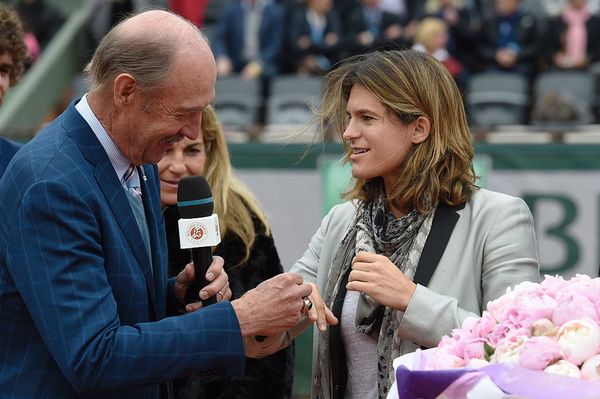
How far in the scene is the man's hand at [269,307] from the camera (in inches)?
113

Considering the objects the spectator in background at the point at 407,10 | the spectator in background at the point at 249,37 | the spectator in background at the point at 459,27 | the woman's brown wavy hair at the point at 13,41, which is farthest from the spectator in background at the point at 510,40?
the woman's brown wavy hair at the point at 13,41

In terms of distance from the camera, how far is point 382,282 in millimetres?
3199

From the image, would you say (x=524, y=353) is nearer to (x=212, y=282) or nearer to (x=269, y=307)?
(x=269, y=307)

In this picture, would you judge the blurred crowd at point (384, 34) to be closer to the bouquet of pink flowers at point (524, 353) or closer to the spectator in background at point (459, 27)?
the spectator in background at point (459, 27)

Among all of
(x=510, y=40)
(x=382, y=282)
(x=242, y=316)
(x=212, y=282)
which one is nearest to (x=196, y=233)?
(x=212, y=282)

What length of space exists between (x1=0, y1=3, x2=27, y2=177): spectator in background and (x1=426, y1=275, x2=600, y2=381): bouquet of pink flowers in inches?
82.7

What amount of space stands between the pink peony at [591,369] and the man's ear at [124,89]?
1.29m

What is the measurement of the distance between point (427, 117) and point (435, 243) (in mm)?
407

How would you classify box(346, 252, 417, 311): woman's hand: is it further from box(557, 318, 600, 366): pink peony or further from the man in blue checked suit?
box(557, 318, 600, 366): pink peony

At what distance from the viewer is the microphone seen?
299cm

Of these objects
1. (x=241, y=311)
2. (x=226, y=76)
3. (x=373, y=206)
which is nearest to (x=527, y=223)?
(x=373, y=206)

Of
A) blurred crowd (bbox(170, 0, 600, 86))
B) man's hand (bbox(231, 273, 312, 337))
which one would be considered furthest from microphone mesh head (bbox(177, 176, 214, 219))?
blurred crowd (bbox(170, 0, 600, 86))

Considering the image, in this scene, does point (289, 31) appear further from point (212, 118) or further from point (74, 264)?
point (74, 264)

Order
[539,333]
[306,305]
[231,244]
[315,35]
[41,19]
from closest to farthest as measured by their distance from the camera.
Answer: [539,333] < [306,305] < [231,244] < [315,35] < [41,19]
